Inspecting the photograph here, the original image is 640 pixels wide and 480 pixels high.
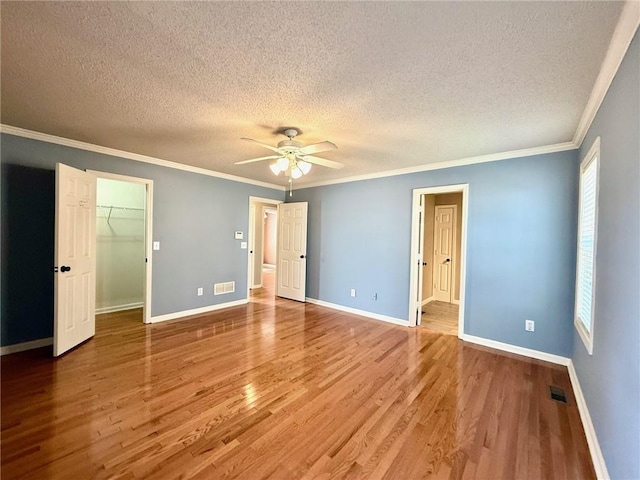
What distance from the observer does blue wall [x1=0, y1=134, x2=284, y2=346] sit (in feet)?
9.87

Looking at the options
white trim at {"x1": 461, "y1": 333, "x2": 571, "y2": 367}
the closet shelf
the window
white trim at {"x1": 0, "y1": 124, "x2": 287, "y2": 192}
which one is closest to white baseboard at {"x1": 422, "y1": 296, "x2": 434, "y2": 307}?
white trim at {"x1": 461, "y1": 333, "x2": 571, "y2": 367}

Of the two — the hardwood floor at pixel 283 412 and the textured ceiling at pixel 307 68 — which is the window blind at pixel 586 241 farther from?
the hardwood floor at pixel 283 412

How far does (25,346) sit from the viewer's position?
310cm

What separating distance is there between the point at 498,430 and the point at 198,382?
2.43m

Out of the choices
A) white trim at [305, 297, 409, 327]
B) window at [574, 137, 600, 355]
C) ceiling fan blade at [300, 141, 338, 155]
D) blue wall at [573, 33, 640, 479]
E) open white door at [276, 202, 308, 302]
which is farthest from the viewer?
open white door at [276, 202, 308, 302]

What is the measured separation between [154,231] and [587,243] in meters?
5.11

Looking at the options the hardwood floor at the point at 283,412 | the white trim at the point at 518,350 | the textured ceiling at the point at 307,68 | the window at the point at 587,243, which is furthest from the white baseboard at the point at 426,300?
the textured ceiling at the point at 307,68

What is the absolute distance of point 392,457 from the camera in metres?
1.70

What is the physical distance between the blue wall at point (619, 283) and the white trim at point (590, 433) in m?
0.07

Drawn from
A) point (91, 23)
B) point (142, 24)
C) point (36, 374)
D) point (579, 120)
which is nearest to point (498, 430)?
point (579, 120)

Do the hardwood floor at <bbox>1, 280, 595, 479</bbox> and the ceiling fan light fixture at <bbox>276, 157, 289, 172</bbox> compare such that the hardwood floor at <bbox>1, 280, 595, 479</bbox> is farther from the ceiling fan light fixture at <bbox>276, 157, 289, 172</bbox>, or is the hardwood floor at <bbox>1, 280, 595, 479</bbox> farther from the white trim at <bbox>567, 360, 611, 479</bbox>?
the ceiling fan light fixture at <bbox>276, 157, 289, 172</bbox>

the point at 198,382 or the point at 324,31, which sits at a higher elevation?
the point at 324,31

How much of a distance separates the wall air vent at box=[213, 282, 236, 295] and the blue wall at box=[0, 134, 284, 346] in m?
0.07

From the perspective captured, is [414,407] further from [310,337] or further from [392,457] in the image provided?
[310,337]
